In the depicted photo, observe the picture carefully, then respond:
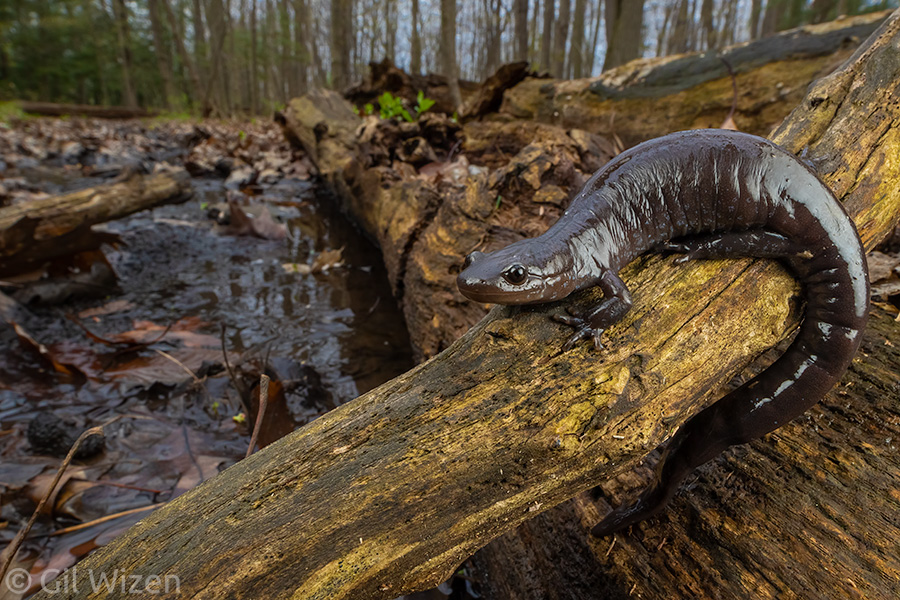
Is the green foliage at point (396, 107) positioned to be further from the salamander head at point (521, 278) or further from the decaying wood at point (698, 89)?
the salamander head at point (521, 278)

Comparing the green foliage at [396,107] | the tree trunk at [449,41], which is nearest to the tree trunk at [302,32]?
the tree trunk at [449,41]

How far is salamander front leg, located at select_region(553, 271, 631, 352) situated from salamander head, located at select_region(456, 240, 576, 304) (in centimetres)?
13

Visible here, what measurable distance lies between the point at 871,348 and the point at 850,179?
0.76 meters

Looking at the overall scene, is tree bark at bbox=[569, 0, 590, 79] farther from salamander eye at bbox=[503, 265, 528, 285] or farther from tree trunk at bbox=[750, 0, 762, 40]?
salamander eye at bbox=[503, 265, 528, 285]

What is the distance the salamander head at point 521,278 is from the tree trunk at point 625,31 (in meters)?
9.88

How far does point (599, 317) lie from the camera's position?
1714 millimetres

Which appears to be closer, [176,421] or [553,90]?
[176,421]

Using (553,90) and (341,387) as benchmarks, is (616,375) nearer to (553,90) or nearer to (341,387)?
(341,387)

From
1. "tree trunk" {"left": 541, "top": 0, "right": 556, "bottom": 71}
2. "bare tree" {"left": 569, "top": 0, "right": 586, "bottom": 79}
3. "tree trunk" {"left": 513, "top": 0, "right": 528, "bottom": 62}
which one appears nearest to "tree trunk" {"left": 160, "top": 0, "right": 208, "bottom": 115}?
"tree trunk" {"left": 513, "top": 0, "right": 528, "bottom": 62}

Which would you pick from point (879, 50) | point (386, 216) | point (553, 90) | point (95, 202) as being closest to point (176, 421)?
point (386, 216)

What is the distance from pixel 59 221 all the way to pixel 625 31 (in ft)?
35.4

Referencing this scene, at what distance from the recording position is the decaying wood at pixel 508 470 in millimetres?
1371

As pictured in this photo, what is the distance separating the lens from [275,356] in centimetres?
386

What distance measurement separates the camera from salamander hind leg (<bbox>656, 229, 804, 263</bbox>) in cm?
187
